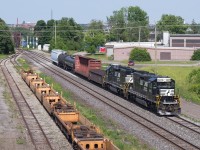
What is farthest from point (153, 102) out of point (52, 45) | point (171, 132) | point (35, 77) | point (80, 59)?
point (52, 45)

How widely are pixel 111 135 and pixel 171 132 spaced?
345 cm

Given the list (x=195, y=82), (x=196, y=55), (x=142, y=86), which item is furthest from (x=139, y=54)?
(x=142, y=86)

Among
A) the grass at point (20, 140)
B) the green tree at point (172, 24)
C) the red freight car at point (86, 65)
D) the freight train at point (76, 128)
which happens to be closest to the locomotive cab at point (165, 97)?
the freight train at point (76, 128)

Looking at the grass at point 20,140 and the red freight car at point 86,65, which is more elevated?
the red freight car at point 86,65

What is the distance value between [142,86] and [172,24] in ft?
497

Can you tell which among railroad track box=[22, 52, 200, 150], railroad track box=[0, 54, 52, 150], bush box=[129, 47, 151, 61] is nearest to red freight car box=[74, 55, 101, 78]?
railroad track box=[0, 54, 52, 150]

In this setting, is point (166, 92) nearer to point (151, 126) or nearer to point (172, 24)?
point (151, 126)

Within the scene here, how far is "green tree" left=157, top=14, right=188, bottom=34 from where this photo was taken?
179 m

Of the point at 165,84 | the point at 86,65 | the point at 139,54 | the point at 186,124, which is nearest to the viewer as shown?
the point at 186,124

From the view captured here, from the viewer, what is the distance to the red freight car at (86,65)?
5247cm

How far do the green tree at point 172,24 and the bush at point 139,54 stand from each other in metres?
90.5

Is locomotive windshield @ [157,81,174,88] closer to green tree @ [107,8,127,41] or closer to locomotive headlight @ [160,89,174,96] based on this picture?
locomotive headlight @ [160,89,174,96]

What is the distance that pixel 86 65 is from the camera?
53469mm

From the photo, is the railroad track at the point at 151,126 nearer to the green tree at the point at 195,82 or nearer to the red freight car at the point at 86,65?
the green tree at the point at 195,82
